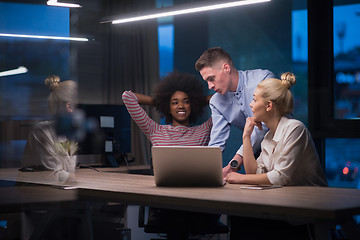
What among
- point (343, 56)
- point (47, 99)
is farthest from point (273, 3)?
point (47, 99)

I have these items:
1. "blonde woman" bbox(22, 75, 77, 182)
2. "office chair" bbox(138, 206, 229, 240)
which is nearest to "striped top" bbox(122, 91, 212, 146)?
"office chair" bbox(138, 206, 229, 240)

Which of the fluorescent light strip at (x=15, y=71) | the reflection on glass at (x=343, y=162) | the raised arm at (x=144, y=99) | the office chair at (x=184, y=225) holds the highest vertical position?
the fluorescent light strip at (x=15, y=71)

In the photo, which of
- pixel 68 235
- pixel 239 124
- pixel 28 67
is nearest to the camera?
pixel 28 67

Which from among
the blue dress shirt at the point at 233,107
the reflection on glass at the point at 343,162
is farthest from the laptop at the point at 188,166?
the reflection on glass at the point at 343,162

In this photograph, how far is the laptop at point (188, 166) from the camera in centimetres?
208

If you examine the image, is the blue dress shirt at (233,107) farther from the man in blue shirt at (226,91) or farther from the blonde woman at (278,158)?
the blonde woman at (278,158)

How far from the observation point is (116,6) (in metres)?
4.67

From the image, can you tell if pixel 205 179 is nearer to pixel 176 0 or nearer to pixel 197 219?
pixel 197 219

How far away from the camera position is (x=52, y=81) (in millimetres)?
2215

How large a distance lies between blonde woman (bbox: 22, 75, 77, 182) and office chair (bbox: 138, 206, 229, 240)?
2.13ft

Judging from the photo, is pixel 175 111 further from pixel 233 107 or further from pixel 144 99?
pixel 233 107

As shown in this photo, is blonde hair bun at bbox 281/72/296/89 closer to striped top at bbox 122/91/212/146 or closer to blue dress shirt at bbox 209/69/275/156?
blue dress shirt at bbox 209/69/275/156

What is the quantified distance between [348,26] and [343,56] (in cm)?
24

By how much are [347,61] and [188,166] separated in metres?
2.05
